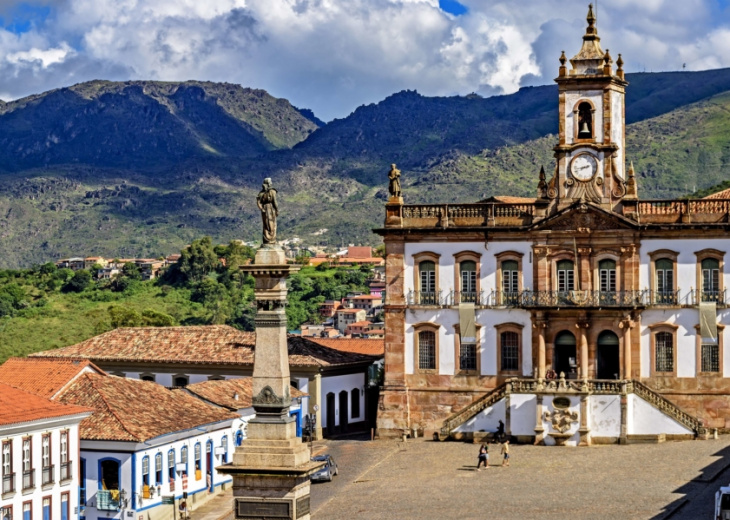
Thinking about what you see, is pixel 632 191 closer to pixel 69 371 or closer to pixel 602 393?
pixel 602 393

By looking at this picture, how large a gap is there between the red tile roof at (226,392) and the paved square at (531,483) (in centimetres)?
463

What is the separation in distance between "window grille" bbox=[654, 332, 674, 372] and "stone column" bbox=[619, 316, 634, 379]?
1106 millimetres

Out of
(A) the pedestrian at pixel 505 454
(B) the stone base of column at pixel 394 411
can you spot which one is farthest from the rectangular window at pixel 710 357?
(B) the stone base of column at pixel 394 411

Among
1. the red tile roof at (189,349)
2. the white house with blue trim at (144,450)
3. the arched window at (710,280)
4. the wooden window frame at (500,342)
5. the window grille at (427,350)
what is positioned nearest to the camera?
the white house with blue trim at (144,450)

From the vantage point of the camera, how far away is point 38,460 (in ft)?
171

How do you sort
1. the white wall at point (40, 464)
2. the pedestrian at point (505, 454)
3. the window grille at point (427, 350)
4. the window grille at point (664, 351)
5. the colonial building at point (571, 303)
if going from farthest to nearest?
the window grille at point (427, 350) < the window grille at point (664, 351) < the colonial building at point (571, 303) < the pedestrian at point (505, 454) < the white wall at point (40, 464)

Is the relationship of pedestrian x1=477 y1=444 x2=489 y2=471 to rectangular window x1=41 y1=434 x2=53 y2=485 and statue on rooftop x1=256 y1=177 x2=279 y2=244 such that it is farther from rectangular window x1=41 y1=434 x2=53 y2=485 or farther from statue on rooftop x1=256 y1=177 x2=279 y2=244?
statue on rooftop x1=256 y1=177 x2=279 y2=244

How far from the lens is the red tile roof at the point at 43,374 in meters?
60.3

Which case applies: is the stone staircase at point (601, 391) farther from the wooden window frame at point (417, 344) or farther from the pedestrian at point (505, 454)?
the pedestrian at point (505, 454)

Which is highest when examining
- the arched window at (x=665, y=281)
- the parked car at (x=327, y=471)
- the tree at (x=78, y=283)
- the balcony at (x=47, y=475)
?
the tree at (x=78, y=283)

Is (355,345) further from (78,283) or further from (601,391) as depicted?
(78,283)

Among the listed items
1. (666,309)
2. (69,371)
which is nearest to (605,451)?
(666,309)

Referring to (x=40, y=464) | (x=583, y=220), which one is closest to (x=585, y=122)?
(x=583, y=220)

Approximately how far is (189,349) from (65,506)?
2262cm
